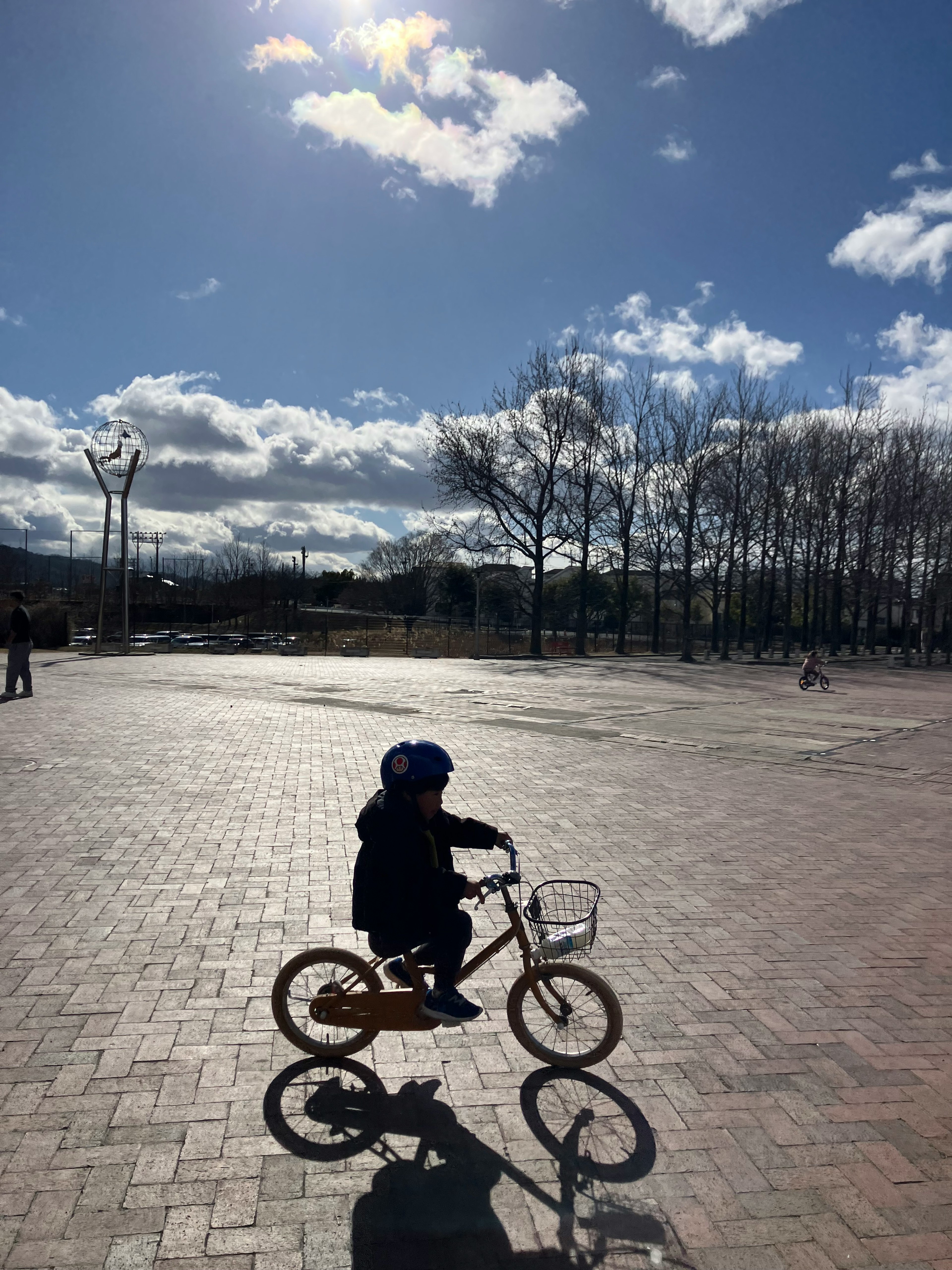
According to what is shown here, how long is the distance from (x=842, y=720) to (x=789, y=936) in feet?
42.1

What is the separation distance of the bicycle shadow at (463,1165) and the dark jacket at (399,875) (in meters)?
0.66

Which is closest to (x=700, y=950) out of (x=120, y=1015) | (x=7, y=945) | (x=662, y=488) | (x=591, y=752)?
(x=120, y=1015)

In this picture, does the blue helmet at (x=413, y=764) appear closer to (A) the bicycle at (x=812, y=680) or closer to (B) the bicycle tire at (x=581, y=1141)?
(B) the bicycle tire at (x=581, y=1141)

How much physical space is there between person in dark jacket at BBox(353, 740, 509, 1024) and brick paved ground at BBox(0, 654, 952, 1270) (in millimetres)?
572

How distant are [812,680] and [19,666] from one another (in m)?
19.7

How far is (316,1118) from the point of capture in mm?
3066

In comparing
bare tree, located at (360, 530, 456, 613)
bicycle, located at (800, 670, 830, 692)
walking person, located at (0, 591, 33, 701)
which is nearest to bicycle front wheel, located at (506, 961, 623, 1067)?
walking person, located at (0, 591, 33, 701)

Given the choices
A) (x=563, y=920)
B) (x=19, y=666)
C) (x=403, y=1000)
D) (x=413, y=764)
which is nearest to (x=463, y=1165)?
(x=403, y=1000)

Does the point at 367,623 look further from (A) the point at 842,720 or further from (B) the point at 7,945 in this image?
(B) the point at 7,945

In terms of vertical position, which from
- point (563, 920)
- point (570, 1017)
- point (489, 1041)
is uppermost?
point (563, 920)

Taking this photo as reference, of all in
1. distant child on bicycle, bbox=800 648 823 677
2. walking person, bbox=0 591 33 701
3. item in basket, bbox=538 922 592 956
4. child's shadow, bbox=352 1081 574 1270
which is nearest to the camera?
child's shadow, bbox=352 1081 574 1270

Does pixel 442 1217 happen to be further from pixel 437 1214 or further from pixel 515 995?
pixel 515 995

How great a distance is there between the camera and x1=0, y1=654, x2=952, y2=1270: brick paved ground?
2.52 m

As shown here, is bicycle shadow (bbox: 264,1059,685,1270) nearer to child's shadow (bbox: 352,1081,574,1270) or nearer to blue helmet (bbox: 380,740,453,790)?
child's shadow (bbox: 352,1081,574,1270)
